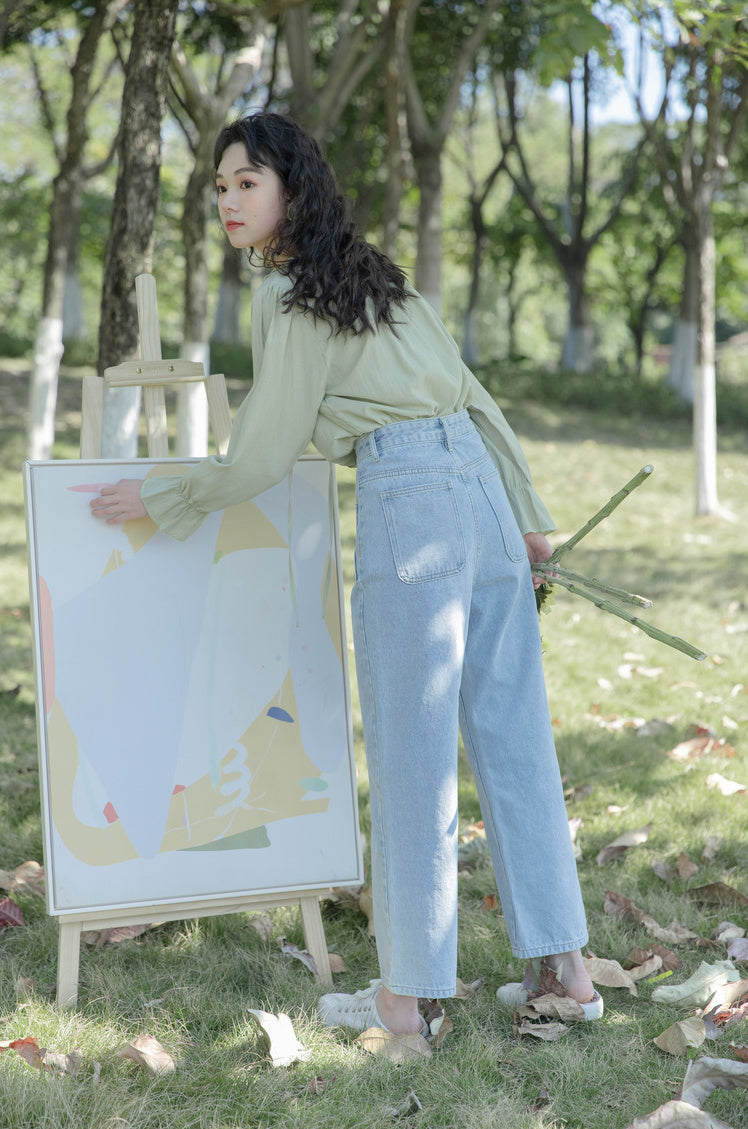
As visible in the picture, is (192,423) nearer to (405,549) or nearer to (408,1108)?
(405,549)

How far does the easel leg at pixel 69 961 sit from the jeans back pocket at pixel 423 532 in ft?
3.74

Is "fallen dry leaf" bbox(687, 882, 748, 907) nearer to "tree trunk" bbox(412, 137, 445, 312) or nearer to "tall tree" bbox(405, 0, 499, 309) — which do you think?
"tall tree" bbox(405, 0, 499, 309)

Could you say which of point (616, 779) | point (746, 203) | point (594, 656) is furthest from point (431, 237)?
point (746, 203)

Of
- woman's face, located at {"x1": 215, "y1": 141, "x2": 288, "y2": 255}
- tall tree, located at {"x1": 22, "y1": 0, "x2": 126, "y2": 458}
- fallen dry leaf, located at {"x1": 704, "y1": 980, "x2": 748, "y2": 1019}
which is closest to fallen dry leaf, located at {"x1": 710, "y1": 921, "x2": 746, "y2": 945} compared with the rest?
fallen dry leaf, located at {"x1": 704, "y1": 980, "x2": 748, "y2": 1019}

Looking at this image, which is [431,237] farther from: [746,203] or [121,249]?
[746,203]

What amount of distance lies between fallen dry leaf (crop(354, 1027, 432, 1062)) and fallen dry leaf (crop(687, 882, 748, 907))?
1052 mm

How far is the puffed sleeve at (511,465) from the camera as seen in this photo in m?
2.40

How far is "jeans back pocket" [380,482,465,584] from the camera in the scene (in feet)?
7.04

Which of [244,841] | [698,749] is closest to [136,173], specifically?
[244,841]

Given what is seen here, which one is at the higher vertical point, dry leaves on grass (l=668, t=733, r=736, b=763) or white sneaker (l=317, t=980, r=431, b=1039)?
dry leaves on grass (l=668, t=733, r=736, b=763)

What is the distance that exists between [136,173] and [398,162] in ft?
18.6

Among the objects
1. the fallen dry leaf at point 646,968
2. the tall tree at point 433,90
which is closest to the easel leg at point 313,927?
the fallen dry leaf at point 646,968

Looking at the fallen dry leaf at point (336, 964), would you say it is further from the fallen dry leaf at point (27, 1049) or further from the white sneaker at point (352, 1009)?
the fallen dry leaf at point (27, 1049)

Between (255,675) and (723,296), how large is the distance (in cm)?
2571
